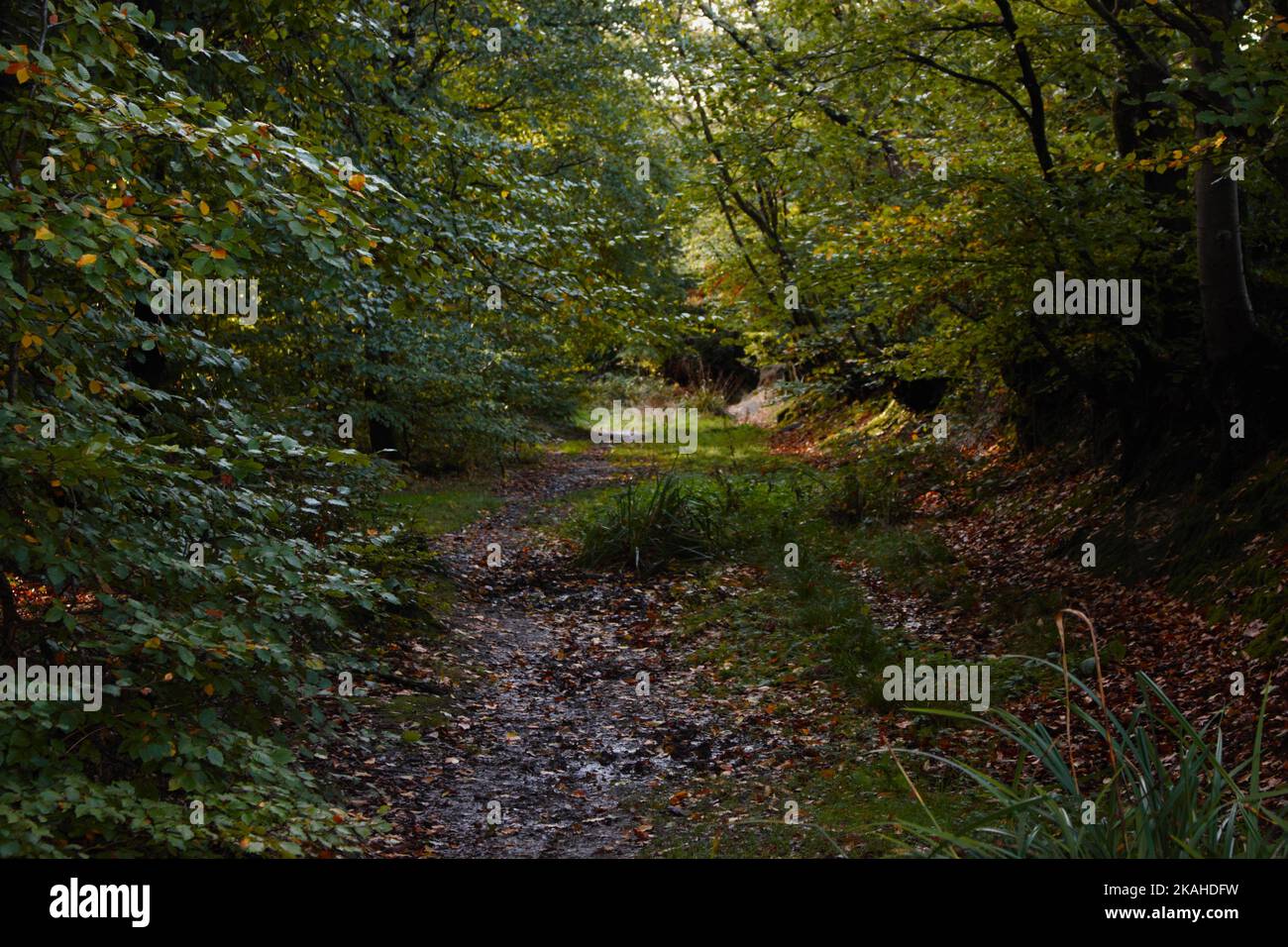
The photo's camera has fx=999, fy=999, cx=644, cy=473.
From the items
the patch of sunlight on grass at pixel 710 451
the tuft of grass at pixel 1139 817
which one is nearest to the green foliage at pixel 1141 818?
the tuft of grass at pixel 1139 817

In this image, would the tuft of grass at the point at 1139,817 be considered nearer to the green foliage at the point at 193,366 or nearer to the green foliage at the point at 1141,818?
the green foliage at the point at 1141,818

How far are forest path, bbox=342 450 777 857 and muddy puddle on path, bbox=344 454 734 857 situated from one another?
0.01m

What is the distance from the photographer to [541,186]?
8.02m

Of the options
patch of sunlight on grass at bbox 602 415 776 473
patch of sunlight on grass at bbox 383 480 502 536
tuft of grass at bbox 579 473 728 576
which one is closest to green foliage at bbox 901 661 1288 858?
tuft of grass at bbox 579 473 728 576

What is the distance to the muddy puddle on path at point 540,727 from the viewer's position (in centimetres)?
571

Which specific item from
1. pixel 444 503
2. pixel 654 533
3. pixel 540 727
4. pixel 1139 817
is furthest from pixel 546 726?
pixel 444 503

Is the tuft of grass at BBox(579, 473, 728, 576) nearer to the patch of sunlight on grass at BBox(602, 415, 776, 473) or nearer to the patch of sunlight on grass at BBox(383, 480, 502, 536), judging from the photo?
the patch of sunlight on grass at BBox(383, 480, 502, 536)

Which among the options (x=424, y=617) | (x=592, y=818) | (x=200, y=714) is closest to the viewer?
(x=200, y=714)

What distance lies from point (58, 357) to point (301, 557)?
1377 mm

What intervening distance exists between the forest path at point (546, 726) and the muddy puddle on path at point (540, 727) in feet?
0.05
